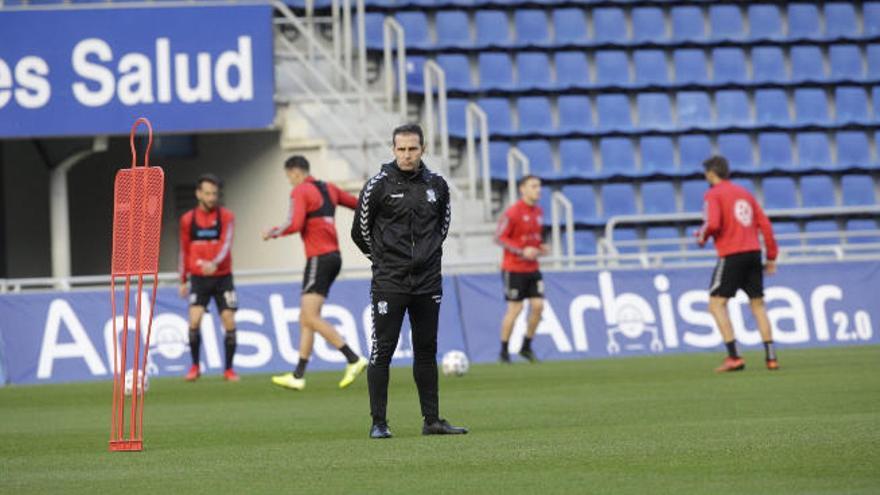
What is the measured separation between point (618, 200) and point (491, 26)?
3652 mm

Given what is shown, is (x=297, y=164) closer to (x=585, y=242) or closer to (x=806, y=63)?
(x=585, y=242)

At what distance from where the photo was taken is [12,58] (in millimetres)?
23406

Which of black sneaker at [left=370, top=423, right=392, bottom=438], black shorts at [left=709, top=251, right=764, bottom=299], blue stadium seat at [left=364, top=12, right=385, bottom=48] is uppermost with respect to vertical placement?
blue stadium seat at [left=364, top=12, right=385, bottom=48]

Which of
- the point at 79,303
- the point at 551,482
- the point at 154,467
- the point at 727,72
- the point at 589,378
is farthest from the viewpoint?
the point at 727,72

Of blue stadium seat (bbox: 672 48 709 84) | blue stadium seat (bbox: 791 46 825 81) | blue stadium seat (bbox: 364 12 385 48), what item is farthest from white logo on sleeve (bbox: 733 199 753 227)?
blue stadium seat (bbox: 791 46 825 81)

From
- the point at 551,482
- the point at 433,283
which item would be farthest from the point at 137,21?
the point at 551,482

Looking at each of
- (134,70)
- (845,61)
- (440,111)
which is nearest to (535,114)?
(440,111)

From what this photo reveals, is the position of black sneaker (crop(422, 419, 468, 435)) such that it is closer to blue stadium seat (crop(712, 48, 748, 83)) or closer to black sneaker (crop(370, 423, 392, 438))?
black sneaker (crop(370, 423, 392, 438))

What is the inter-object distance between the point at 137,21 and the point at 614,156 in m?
7.75

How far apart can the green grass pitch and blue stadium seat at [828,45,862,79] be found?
12.7 m

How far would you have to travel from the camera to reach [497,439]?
987 centimetres

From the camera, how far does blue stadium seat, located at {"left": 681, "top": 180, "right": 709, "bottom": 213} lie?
26.5 meters

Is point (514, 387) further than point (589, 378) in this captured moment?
No

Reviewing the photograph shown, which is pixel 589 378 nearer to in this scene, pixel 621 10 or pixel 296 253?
pixel 296 253
